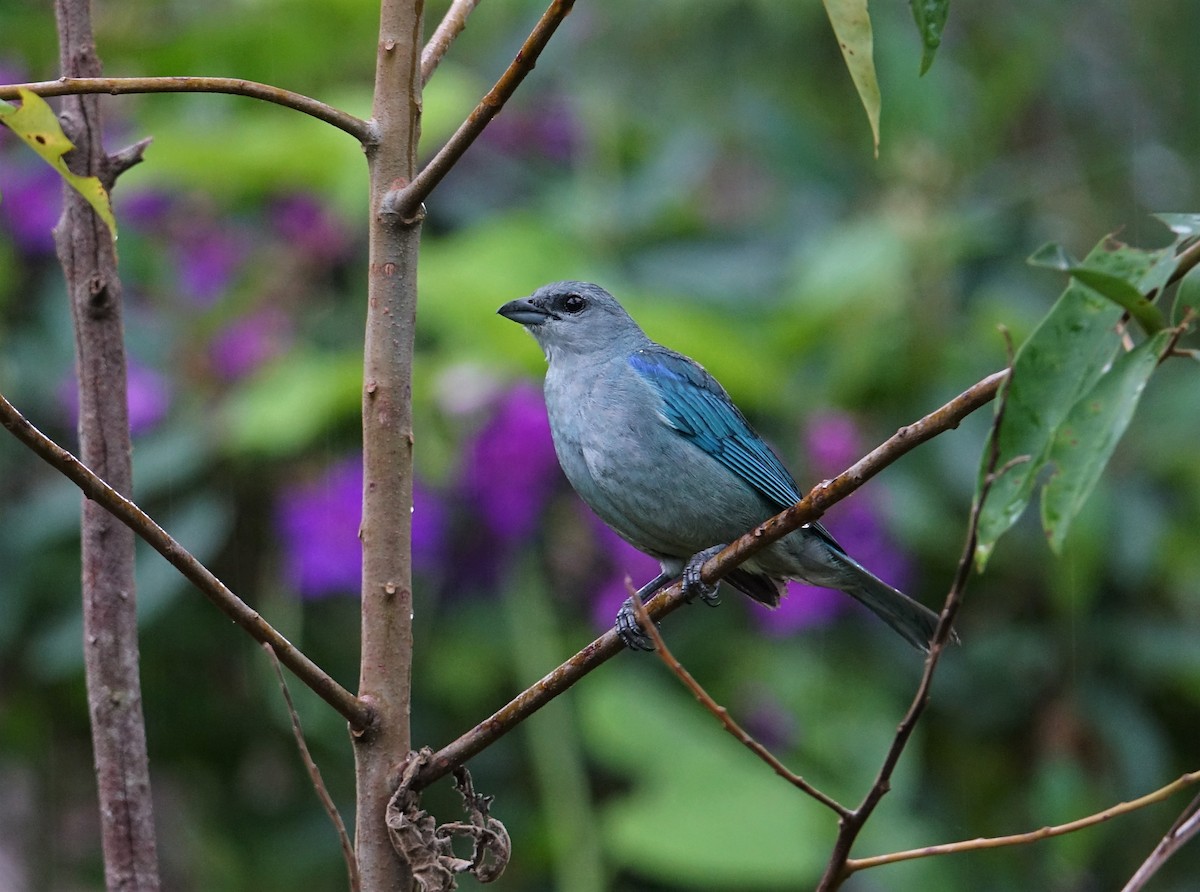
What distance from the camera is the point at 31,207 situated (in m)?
4.50

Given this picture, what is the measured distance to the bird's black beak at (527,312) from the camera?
3.49 meters

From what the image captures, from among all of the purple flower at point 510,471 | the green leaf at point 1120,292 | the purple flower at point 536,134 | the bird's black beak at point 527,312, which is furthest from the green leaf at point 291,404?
the green leaf at point 1120,292

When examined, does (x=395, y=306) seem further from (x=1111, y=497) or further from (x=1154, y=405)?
(x=1154, y=405)

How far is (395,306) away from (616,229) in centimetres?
317

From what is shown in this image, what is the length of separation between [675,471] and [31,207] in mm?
2632

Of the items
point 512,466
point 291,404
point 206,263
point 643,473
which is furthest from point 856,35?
point 206,263

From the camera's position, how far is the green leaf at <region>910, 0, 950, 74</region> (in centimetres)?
169

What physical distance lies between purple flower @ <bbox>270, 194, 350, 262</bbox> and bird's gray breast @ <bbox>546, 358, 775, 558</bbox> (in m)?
1.58

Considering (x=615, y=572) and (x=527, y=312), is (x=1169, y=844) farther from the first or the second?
(x=615, y=572)

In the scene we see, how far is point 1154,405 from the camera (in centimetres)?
455

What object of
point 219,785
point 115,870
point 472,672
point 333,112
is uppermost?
point 333,112

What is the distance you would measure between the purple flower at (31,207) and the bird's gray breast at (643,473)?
2.23 meters

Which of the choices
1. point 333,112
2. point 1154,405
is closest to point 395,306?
point 333,112

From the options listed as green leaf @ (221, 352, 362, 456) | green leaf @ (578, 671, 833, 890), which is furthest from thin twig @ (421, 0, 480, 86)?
green leaf @ (578, 671, 833, 890)
